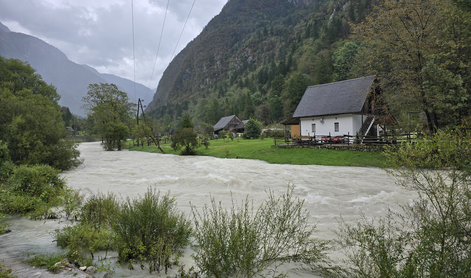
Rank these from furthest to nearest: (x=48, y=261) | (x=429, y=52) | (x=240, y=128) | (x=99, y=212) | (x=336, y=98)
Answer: (x=240, y=128) → (x=336, y=98) → (x=429, y=52) → (x=99, y=212) → (x=48, y=261)

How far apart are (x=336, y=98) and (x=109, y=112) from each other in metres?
43.3

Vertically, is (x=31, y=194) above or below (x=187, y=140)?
below

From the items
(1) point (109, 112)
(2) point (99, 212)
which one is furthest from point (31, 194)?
(1) point (109, 112)

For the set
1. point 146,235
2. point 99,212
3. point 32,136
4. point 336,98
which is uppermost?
point 336,98

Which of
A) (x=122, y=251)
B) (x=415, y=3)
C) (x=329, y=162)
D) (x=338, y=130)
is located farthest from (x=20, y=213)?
(x=338, y=130)

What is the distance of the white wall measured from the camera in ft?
84.2

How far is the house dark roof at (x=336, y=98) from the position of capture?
2566cm

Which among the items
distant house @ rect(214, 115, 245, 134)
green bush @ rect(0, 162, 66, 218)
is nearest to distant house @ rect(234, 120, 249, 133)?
distant house @ rect(214, 115, 245, 134)

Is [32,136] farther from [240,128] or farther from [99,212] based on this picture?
[240,128]

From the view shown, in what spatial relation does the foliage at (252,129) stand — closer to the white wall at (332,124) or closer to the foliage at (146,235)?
the white wall at (332,124)

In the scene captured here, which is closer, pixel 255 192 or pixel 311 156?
pixel 255 192

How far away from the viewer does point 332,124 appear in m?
27.3

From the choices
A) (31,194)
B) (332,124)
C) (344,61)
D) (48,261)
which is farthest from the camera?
(344,61)

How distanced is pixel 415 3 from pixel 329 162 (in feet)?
40.7
